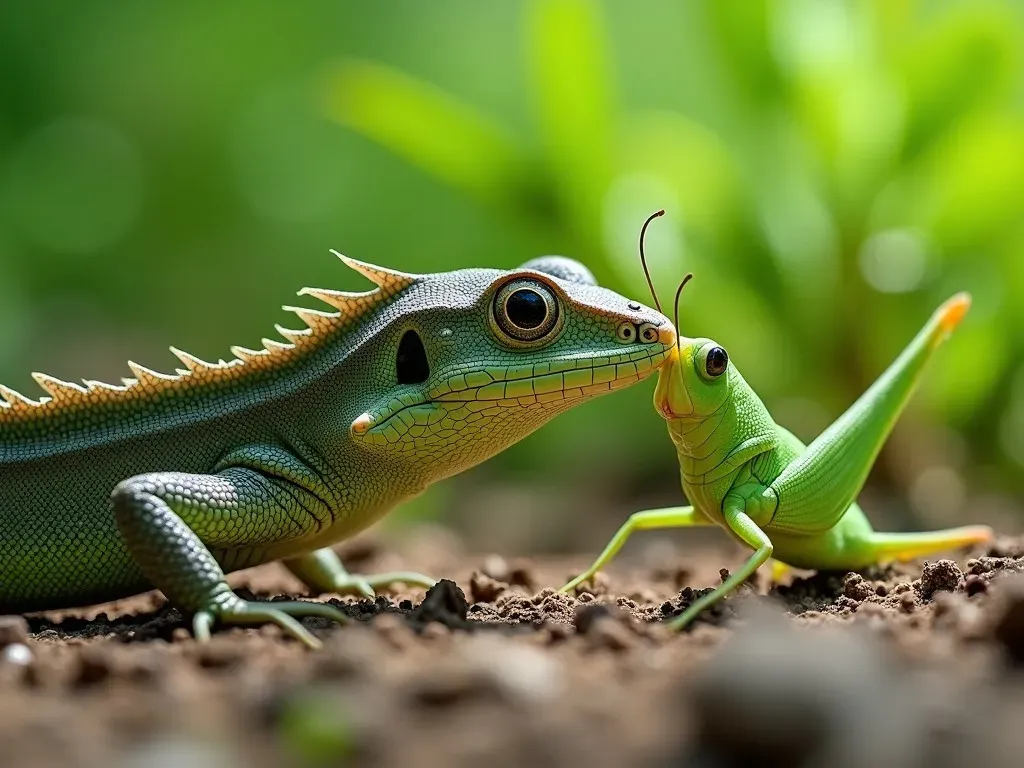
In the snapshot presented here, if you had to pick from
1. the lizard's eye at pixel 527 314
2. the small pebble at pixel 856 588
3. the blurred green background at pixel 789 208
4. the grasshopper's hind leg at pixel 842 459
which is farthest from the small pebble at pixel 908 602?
the blurred green background at pixel 789 208

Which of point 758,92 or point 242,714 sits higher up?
point 758,92

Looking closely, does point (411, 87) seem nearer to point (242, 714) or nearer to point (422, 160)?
point (422, 160)

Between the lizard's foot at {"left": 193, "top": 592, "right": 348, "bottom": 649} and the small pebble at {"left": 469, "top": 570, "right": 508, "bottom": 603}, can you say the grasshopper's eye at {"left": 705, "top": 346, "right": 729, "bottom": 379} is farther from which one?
the lizard's foot at {"left": 193, "top": 592, "right": 348, "bottom": 649}

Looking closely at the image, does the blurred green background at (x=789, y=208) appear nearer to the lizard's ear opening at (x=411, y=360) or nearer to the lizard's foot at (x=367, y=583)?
the lizard's foot at (x=367, y=583)

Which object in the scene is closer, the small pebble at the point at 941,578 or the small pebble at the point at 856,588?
the small pebble at the point at 941,578

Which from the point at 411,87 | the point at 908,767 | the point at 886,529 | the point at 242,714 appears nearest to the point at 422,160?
the point at 411,87

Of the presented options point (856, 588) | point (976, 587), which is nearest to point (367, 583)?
point (856, 588)
